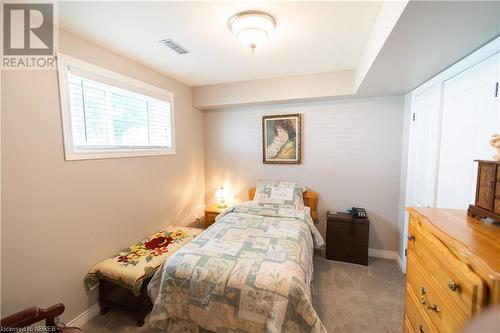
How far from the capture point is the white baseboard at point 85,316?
1734 millimetres

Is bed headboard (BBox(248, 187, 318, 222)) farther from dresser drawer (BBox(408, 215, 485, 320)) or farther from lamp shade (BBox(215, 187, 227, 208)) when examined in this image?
dresser drawer (BBox(408, 215, 485, 320))

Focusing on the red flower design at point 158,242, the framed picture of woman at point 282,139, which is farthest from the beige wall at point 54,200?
the framed picture of woman at point 282,139

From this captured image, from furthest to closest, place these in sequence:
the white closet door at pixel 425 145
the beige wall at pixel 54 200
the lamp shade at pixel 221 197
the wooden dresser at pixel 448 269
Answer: the lamp shade at pixel 221 197, the white closet door at pixel 425 145, the beige wall at pixel 54 200, the wooden dresser at pixel 448 269

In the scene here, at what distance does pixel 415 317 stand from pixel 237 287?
983 millimetres

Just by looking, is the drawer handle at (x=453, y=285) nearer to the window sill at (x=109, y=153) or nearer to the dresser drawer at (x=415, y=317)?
the dresser drawer at (x=415, y=317)

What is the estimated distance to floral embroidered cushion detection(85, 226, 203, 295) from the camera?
5.57 ft

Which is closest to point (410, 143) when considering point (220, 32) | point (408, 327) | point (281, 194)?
point (281, 194)

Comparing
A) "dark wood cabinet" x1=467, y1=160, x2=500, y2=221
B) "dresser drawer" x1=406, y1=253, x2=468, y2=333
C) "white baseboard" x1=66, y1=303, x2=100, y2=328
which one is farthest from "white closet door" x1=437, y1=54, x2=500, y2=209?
"white baseboard" x1=66, y1=303, x2=100, y2=328

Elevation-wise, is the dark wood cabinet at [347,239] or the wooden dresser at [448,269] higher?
the wooden dresser at [448,269]

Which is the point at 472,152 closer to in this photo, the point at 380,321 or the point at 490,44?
the point at 490,44

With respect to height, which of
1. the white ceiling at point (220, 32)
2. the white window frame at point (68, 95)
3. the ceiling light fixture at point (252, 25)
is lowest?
the white window frame at point (68, 95)

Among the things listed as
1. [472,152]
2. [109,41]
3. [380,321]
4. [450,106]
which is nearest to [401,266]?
[380,321]

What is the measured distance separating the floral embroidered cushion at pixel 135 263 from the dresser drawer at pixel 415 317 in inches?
71.8

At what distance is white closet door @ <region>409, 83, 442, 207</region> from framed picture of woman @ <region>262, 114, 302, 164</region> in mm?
Answer: 1332
